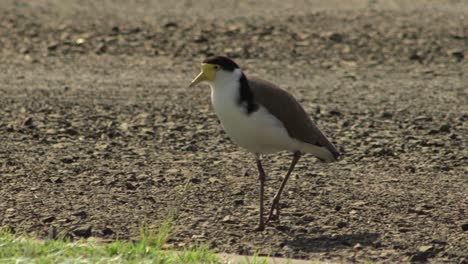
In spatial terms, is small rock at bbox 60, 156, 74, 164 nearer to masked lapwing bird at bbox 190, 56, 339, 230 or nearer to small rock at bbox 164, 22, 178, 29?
masked lapwing bird at bbox 190, 56, 339, 230

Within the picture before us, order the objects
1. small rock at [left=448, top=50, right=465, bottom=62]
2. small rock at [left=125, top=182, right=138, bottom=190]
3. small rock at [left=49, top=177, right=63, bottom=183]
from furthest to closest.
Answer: small rock at [left=448, top=50, right=465, bottom=62]
small rock at [left=49, top=177, right=63, bottom=183]
small rock at [left=125, top=182, right=138, bottom=190]

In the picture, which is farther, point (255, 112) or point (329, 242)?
point (255, 112)

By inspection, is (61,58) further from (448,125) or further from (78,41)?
(448,125)

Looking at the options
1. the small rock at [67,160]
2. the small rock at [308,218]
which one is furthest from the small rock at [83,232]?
the small rock at [67,160]

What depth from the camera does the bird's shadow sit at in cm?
716

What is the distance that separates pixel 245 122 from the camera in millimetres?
7383

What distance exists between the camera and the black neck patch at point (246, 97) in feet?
24.2

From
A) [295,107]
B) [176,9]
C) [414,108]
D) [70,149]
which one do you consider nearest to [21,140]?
[70,149]

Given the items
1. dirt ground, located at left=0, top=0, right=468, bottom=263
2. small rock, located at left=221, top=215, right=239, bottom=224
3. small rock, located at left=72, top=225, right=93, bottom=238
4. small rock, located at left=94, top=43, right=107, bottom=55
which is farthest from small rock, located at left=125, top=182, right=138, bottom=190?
small rock, located at left=94, top=43, right=107, bottom=55

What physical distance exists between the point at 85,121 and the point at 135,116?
22.7 inches

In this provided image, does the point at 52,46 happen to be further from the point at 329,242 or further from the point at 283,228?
the point at 329,242

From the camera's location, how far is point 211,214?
797cm

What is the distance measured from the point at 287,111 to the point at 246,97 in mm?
400

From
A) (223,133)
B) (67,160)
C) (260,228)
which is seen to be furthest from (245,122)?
(223,133)
